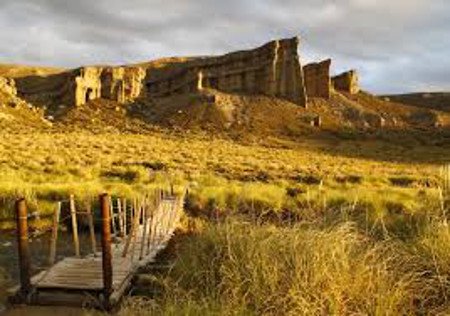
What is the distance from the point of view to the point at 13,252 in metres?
14.6

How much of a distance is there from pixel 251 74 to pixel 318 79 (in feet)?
38.8

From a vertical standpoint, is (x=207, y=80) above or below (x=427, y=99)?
above

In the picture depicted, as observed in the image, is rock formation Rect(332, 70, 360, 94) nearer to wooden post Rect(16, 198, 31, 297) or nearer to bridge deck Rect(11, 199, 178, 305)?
bridge deck Rect(11, 199, 178, 305)

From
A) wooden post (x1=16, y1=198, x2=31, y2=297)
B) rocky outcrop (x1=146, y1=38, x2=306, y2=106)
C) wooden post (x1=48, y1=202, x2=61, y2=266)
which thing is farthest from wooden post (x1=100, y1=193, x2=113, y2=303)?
rocky outcrop (x1=146, y1=38, x2=306, y2=106)

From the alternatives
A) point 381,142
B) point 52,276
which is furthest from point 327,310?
point 381,142

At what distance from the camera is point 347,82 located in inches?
5310

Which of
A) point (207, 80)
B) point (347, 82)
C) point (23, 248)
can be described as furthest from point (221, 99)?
point (23, 248)

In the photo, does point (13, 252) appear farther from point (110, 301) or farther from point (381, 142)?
point (381, 142)

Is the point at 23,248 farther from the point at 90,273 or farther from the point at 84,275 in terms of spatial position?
the point at 90,273

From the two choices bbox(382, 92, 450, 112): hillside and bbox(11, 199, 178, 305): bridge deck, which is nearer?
bbox(11, 199, 178, 305): bridge deck

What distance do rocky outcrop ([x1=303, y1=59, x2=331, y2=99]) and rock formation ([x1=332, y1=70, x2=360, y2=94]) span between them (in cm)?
912

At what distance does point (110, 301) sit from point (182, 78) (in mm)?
113006

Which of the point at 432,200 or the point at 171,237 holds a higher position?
the point at 432,200

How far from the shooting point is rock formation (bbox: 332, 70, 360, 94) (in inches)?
5278
